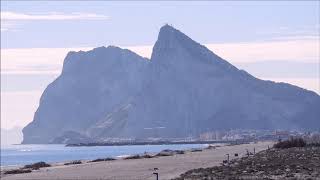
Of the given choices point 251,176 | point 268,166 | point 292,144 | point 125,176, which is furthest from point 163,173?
point 292,144

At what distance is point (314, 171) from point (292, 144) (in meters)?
41.9

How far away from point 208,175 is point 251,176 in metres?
2.75

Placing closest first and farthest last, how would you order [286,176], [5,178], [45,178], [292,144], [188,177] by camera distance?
[286,176] → [188,177] → [45,178] → [5,178] → [292,144]

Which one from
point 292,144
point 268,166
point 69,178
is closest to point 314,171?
point 268,166

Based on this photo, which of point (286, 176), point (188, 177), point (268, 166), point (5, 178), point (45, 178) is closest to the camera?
point (286, 176)

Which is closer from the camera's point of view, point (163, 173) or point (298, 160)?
point (163, 173)

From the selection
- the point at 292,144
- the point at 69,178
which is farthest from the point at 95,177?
the point at 292,144


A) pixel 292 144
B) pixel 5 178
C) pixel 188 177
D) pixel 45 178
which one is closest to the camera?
pixel 188 177

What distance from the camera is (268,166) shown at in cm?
4325

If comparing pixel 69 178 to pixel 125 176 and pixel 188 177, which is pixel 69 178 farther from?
pixel 188 177

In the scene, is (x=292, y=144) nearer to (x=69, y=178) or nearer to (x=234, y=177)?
(x=69, y=178)

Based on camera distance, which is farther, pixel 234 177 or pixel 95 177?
pixel 95 177

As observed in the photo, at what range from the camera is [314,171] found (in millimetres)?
38062

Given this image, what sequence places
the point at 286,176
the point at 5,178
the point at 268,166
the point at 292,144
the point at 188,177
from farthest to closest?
the point at 292,144 < the point at 5,178 < the point at 268,166 < the point at 188,177 < the point at 286,176
